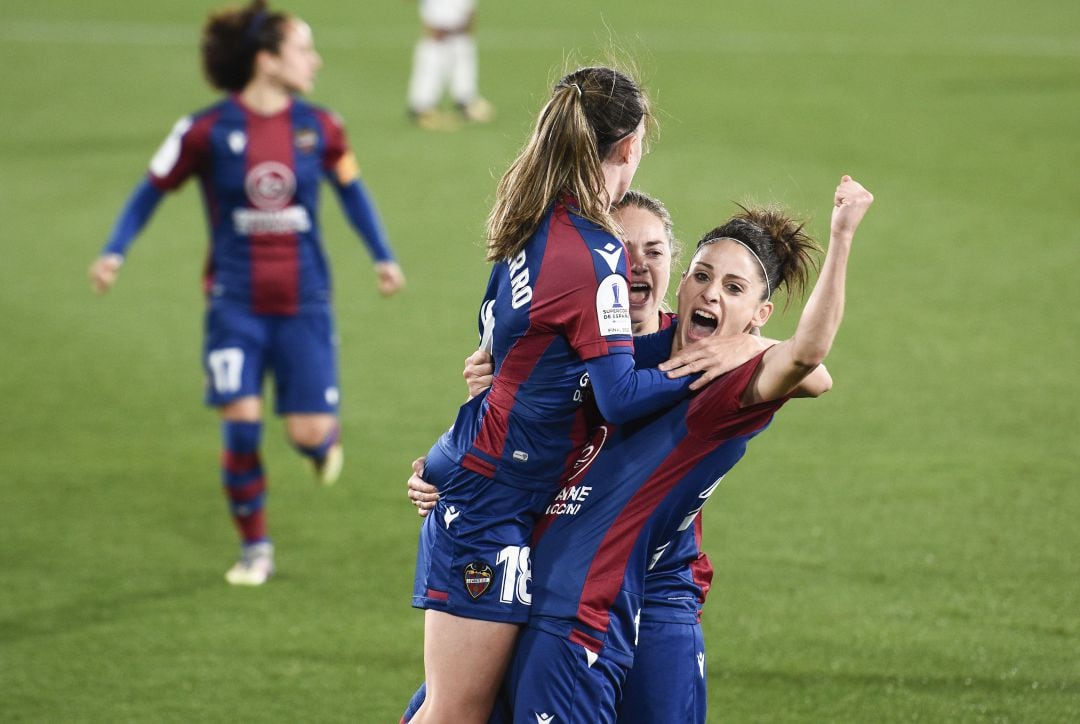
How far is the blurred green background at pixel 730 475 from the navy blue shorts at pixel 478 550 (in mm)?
Answer: 1218

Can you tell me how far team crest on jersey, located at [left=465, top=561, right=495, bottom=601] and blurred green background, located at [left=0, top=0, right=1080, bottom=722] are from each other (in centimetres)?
142

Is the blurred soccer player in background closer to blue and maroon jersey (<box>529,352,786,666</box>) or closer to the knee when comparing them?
the knee

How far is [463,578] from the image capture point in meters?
3.86

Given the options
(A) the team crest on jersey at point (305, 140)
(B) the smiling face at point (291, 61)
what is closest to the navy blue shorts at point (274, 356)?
(A) the team crest on jersey at point (305, 140)

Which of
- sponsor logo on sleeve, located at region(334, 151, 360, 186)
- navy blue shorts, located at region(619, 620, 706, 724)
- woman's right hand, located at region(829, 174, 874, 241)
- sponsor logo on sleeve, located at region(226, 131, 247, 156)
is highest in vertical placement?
sponsor logo on sleeve, located at region(226, 131, 247, 156)

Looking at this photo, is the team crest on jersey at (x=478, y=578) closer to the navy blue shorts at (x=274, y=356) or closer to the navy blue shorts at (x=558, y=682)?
the navy blue shorts at (x=558, y=682)

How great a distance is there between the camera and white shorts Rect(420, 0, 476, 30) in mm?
18203

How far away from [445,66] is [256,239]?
11.4m

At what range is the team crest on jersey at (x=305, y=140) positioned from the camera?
25.4 ft

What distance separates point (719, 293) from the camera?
396cm

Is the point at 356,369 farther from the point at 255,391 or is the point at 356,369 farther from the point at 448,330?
the point at 255,391

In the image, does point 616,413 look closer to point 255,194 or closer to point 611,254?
point 611,254

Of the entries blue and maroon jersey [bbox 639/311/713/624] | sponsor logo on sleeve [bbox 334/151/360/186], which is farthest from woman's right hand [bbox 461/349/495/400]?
sponsor logo on sleeve [bbox 334/151/360/186]

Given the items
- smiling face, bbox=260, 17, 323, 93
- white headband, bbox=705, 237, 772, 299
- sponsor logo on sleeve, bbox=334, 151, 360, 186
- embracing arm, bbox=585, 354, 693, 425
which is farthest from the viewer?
sponsor logo on sleeve, bbox=334, 151, 360, 186
